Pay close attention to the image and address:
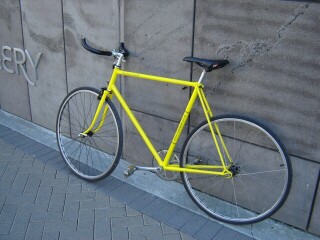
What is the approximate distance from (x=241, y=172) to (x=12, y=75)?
3.66 m

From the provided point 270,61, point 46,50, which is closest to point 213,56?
point 270,61

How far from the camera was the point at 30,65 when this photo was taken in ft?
16.9

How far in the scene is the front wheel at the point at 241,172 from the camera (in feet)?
10.6

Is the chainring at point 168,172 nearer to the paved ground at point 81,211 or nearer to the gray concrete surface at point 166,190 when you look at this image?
the gray concrete surface at point 166,190

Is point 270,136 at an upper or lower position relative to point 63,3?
lower

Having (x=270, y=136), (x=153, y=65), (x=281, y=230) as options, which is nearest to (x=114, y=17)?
(x=153, y=65)

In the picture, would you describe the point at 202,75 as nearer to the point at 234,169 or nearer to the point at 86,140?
the point at 234,169

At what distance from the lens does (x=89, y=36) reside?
430 cm

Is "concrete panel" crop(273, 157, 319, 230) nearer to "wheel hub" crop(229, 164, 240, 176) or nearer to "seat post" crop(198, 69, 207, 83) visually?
"wheel hub" crop(229, 164, 240, 176)

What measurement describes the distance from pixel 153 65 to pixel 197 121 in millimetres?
727

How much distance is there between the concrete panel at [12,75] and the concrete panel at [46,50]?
16cm

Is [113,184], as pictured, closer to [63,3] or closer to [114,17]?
[114,17]

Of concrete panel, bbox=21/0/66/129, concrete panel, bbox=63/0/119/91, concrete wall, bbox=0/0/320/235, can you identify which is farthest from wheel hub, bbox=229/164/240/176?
concrete panel, bbox=21/0/66/129

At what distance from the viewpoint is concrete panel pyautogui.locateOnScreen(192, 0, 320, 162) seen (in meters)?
2.89
